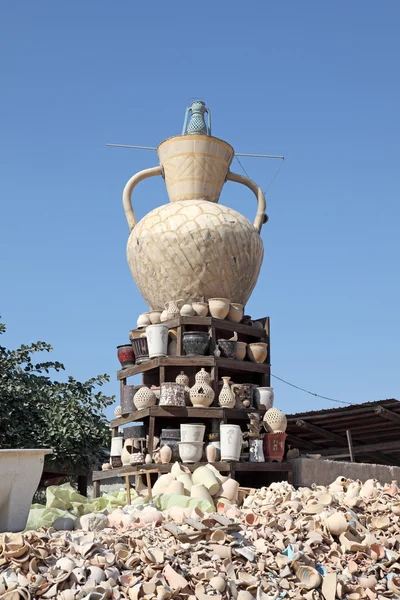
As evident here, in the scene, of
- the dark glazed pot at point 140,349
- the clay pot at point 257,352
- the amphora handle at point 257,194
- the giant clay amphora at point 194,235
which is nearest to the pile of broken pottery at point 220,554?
the clay pot at point 257,352

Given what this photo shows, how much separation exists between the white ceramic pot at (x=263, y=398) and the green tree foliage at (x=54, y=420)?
17.6 feet

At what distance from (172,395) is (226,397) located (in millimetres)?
720

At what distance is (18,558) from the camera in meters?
6.04

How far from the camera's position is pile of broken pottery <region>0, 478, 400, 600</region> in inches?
234

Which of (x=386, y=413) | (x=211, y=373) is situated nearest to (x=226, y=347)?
(x=211, y=373)

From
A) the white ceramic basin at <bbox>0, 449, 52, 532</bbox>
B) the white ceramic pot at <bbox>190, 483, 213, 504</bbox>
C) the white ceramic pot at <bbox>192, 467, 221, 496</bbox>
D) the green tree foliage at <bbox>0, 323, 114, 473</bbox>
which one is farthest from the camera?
the green tree foliage at <bbox>0, 323, 114, 473</bbox>

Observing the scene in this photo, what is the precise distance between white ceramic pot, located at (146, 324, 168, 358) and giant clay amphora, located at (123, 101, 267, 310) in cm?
78

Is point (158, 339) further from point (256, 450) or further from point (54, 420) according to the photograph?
point (54, 420)

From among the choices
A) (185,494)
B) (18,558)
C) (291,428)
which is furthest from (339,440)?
(18,558)

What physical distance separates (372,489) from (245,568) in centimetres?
278

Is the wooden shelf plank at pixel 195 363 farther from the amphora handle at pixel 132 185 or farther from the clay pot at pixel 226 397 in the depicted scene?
the amphora handle at pixel 132 185

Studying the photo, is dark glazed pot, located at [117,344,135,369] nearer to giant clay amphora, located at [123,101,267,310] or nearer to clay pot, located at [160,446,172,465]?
giant clay amphora, located at [123,101,267,310]

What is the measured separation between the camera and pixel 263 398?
428 inches

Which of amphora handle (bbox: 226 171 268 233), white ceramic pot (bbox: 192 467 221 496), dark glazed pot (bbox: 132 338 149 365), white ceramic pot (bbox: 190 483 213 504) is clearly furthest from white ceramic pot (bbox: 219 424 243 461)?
amphora handle (bbox: 226 171 268 233)
